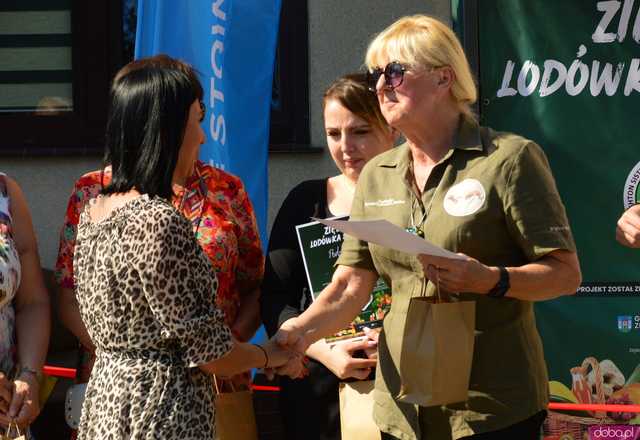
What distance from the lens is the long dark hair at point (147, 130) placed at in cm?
321

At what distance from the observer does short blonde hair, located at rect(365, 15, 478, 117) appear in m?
3.29

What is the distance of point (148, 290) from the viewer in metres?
3.06

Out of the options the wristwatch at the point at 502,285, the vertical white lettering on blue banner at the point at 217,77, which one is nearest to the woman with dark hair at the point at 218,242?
the vertical white lettering on blue banner at the point at 217,77

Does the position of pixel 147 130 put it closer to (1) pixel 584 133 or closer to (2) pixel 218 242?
(2) pixel 218 242

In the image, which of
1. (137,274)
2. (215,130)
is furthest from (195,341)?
(215,130)

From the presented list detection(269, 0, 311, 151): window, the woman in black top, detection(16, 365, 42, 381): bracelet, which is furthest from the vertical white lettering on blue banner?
detection(269, 0, 311, 151): window

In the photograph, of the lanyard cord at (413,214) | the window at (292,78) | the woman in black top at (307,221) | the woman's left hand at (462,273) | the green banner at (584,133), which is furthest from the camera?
the window at (292,78)

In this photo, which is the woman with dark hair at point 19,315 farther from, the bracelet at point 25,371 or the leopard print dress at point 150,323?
the leopard print dress at point 150,323

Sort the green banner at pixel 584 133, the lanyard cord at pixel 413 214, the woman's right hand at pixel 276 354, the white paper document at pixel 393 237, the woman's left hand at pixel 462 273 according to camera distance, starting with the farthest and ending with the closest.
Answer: the green banner at pixel 584 133 → the woman's right hand at pixel 276 354 → the lanyard cord at pixel 413 214 → the woman's left hand at pixel 462 273 → the white paper document at pixel 393 237

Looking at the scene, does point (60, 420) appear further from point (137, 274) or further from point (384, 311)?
point (137, 274)

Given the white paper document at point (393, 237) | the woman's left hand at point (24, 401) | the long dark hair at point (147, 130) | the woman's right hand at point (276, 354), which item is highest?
the long dark hair at point (147, 130)

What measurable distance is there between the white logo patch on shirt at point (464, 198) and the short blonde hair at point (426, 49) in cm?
31

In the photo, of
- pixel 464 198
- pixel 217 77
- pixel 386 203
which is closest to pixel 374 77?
pixel 386 203
